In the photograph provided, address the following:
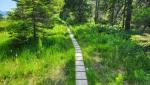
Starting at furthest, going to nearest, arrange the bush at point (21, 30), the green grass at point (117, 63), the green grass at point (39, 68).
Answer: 1. the bush at point (21, 30)
2. the green grass at point (117, 63)
3. the green grass at point (39, 68)

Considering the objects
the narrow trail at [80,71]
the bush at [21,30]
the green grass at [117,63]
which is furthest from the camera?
the bush at [21,30]

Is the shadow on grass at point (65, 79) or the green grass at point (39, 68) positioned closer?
the shadow on grass at point (65, 79)

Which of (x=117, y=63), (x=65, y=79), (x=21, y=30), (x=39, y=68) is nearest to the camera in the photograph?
(x=65, y=79)

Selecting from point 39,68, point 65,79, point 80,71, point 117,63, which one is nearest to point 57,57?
point 39,68

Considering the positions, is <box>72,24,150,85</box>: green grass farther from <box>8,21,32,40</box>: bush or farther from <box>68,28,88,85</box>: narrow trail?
<box>8,21,32,40</box>: bush

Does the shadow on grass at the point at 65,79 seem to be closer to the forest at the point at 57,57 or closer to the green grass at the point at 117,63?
the forest at the point at 57,57

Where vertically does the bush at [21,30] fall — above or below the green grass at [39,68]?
above

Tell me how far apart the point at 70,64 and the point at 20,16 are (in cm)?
607

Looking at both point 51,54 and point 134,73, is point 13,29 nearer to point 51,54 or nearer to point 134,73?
point 51,54

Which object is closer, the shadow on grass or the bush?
the shadow on grass

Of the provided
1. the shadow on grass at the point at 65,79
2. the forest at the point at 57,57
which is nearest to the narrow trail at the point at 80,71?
the forest at the point at 57,57

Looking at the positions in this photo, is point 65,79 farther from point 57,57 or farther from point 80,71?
point 57,57

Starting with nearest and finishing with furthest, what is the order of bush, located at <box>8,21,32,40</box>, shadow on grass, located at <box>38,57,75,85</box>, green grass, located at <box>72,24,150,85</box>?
shadow on grass, located at <box>38,57,75,85</box>
green grass, located at <box>72,24,150,85</box>
bush, located at <box>8,21,32,40</box>

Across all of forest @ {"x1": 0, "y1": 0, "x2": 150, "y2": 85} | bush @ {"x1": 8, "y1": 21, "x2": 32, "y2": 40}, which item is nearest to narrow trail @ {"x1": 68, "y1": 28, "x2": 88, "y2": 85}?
forest @ {"x1": 0, "y1": 0, "x2": 150, "y2": 85}
